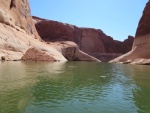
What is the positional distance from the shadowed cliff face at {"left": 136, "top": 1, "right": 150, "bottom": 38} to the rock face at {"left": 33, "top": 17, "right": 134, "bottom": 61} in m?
32.2

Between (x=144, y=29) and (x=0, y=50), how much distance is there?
5717cm

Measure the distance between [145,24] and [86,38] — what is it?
4742 centimetres

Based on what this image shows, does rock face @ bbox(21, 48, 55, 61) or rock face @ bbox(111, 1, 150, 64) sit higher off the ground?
rock face @ bbox(111, 1, 150, 64)

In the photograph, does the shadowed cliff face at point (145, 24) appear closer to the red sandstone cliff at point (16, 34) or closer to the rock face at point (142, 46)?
the rock face at point (142, 46)

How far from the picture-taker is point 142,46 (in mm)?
75938

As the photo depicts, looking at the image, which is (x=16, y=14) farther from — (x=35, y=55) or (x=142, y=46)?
(x=142, y=46)

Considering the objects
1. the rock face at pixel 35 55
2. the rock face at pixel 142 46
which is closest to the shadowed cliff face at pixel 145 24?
the rock face at pixel 142 46

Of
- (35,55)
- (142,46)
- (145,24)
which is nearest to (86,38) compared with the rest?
(145,24)

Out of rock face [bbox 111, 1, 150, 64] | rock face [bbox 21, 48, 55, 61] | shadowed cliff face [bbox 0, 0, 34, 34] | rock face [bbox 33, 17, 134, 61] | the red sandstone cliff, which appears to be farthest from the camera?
rock face [bbox 33, 17, 134, 61]

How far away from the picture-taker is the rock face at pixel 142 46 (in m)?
69.3

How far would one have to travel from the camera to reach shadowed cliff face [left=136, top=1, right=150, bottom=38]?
80.7 metres

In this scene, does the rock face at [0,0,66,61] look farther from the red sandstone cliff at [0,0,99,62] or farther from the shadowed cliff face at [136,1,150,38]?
the shadowed cliff face at [136,1,150,38]

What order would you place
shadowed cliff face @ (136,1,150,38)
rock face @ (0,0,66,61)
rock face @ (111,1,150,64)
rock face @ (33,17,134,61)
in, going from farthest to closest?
rock face @ (33,17,134,61)
shadowed cliff face @ (136,1,150,38)
rock face @ (111,1,150,64)
rock face @ (0,0,66,61)

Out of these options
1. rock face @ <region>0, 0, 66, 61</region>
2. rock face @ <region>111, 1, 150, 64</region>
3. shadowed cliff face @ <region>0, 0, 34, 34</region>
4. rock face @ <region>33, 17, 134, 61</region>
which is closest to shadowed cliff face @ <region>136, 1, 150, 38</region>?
rock face @ <region>111, 1, 150, 64</region>
